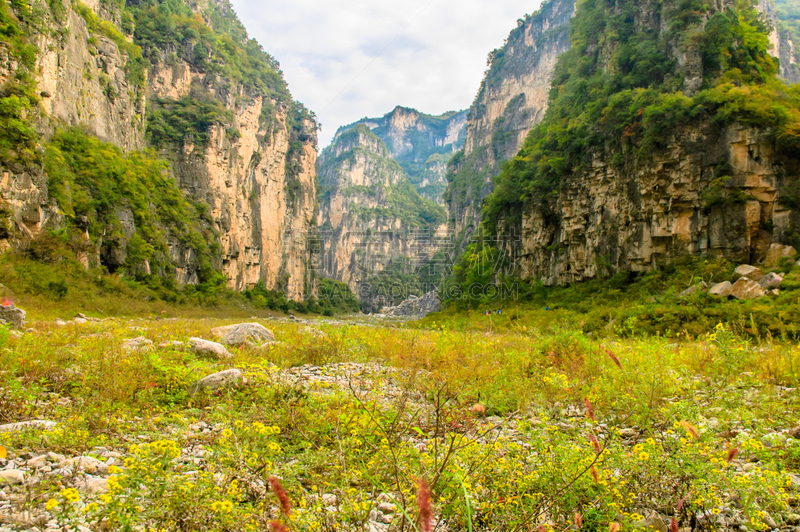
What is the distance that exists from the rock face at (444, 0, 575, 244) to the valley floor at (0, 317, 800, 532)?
66216 millimetres

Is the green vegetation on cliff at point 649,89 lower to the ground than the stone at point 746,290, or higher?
higher

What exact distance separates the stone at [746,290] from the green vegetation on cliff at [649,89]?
291 inches

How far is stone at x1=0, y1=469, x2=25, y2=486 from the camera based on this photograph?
2.42 metres

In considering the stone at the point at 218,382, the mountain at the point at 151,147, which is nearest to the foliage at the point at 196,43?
the mountain at the point at 151,147

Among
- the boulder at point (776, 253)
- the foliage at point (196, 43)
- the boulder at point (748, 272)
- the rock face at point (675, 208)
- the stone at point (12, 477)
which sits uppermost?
the foliage at point (196, 43)

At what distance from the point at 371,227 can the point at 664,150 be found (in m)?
113

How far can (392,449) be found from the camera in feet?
7.47

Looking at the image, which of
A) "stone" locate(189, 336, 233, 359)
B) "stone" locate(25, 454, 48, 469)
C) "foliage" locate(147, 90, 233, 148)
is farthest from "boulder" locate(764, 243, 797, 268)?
"foliage" locate(147, 90, 233, 148)

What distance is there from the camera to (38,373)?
15.9ft

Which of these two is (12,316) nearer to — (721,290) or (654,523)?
(654,523)

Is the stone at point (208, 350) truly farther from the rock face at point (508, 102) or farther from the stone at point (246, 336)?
the rock face at point (508, 102)

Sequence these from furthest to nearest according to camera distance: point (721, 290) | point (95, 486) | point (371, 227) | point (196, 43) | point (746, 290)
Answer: point (371, 227) → point (196, 43) → point (721, 290) → point (746, 290) → point (95, 486)

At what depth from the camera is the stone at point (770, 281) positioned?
13062mm

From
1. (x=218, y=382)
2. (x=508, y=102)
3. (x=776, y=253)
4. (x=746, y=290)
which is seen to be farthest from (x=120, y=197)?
(x=508, y=102)
